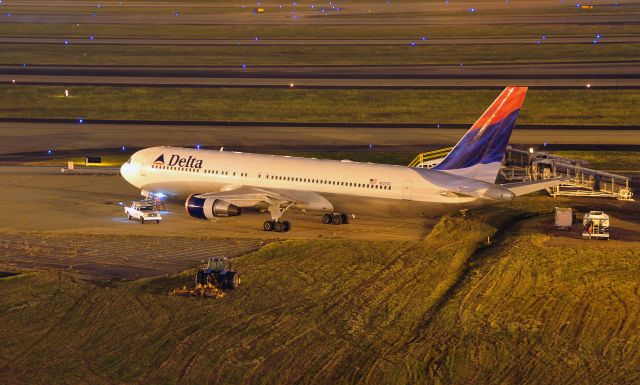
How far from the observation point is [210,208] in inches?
2525

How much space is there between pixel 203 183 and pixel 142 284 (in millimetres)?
17315

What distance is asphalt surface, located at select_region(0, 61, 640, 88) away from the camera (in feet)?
405

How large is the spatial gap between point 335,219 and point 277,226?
390cm

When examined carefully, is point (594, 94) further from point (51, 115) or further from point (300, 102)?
point (51, 115)

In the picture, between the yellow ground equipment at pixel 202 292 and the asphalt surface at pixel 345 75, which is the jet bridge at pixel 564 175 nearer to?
the yellow ground equipment at pixel 202 292

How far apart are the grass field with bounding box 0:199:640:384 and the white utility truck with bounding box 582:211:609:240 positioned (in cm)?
166

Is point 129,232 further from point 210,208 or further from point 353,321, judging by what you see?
point 353,321

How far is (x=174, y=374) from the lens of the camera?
3938cm

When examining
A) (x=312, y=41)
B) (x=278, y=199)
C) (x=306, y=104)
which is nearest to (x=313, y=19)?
(x=312, y=41)

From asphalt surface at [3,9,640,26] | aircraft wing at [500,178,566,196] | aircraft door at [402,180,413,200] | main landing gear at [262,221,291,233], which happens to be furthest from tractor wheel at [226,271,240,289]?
asphalt surface at [3,9,640,26]

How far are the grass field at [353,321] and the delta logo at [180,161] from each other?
11.8 m

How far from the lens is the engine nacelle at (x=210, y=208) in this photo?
2520 inches

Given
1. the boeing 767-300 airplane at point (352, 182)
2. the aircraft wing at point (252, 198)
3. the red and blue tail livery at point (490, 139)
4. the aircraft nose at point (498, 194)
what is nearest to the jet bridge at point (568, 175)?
the red and blue tail livery at point (490, 139)

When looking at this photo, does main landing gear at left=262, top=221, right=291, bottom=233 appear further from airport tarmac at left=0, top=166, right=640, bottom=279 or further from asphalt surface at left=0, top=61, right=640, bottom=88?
asphalt surface at left=0, top=61, right=640, bottom=88
